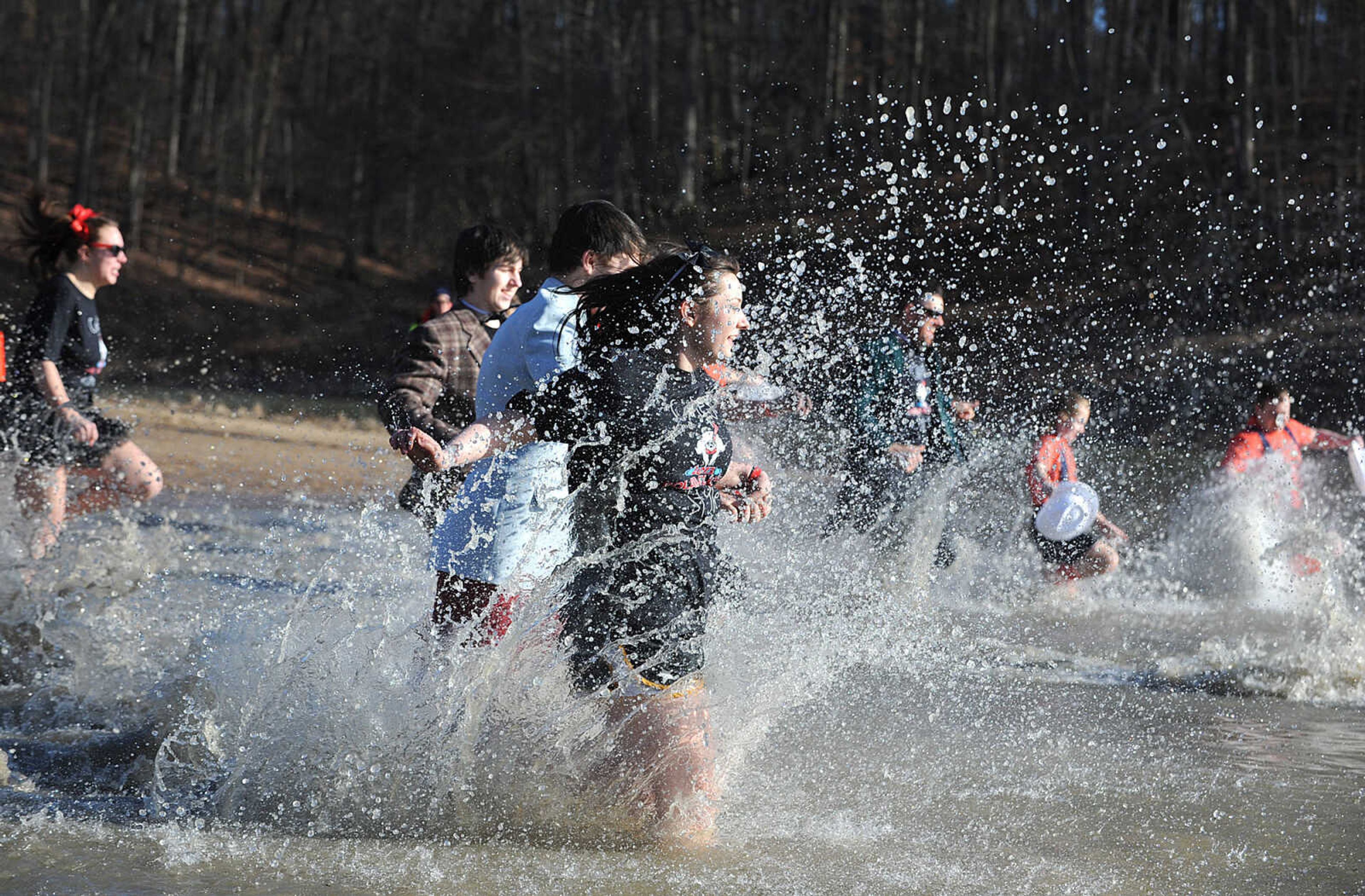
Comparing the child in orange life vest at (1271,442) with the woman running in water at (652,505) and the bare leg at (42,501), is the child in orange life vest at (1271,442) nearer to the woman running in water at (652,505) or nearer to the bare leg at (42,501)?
the woman running in water at (652,505)

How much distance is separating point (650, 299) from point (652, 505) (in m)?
0.54

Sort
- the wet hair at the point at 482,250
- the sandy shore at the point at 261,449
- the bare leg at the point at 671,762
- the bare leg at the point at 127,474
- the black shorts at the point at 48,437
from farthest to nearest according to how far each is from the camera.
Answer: the sandy shore at the point at 261,449 < the bare leg at the point at 127,474 < the black shorts at the point at 48,437 < the wet hair at the point at 482,250 < the bare leg at the point at 671,762

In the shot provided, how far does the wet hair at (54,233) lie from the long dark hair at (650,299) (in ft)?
11.9

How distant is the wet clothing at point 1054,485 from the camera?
7809 millimetres

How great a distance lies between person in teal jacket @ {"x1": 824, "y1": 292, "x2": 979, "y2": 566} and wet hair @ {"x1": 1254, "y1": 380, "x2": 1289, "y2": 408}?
2048mm

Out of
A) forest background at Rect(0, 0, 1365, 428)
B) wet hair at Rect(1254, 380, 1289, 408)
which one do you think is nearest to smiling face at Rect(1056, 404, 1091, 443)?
wet hair at Rect(1254, 380, 1289, 408)

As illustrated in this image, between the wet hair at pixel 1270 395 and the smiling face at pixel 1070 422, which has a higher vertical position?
the wet hair at pixel 1270 395

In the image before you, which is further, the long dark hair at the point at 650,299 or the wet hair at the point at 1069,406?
the wet hair at the point at 1069,406

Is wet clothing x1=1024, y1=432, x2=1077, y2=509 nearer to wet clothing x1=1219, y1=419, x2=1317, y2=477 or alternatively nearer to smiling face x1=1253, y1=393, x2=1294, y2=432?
wet clothing x1=1219, y1=419, x2=1317, y2=477

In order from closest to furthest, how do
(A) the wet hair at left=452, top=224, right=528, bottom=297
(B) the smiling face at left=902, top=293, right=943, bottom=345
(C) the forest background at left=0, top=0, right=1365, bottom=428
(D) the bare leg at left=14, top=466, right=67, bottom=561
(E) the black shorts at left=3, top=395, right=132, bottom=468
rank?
1. (A) the wet hair at left=452, top=224, right=528, bottom=297
2. (E) the black shorts at left=3, top=395, right=132, bottom=468
3. (D) the bare leg at left=14, top=466, right=67, bottom=561
4. (B) the smiling face at left=902, top=293, right=943, bottom=345
5. (C) the forest background at left=0, top=0, right=1365, bottom=428

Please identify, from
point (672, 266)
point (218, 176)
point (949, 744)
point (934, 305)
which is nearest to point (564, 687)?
point (672, 266)

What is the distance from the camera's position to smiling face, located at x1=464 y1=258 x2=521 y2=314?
5051 millimetres

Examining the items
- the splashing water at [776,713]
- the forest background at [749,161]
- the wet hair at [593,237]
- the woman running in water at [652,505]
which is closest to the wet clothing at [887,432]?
the splashing water at [776,713]

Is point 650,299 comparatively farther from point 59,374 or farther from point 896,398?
point 896,398
